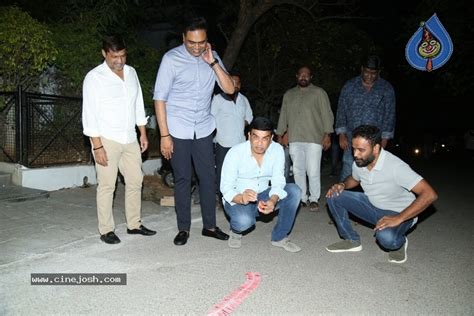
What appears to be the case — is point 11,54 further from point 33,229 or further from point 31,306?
point 31,306

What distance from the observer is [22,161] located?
6777 millimetres

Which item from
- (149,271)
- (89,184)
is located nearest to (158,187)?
(89,184)

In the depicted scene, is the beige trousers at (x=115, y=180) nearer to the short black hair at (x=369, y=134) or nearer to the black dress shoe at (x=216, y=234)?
the black dress shoe at (x=216, y=234)

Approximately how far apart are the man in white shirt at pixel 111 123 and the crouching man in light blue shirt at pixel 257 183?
105 centimetres

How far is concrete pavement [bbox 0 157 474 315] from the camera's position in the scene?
319 centimetres

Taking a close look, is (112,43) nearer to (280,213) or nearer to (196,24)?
(196,24)

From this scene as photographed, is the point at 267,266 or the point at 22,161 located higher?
the point at 22,161

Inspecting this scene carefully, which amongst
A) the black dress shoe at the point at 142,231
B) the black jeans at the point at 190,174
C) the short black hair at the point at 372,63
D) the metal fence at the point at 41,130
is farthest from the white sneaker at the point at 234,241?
the metal fence at the point at 41,130

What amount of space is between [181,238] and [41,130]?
390cm

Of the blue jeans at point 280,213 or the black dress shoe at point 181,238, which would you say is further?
the black dress shoe at point 181,238

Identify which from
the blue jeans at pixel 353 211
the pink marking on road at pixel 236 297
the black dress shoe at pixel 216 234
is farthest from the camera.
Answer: the black dress shoe at pixel 216 234

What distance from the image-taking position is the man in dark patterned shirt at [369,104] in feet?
17.8

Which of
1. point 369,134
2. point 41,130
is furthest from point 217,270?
point 41,130

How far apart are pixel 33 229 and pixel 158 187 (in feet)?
9.05
